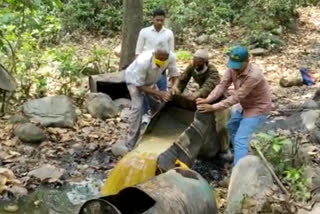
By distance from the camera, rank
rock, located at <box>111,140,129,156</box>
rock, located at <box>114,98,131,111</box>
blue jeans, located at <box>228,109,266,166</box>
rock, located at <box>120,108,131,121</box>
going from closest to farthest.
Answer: blue jeans, located at <box>228,109,266,166</box> → rock, located at <box>111,140,129,156</box> → rock, located at <box>120,108,131,121</box> → rock, located at <box>114,98,131,111</box>

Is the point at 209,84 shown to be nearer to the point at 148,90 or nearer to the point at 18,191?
the point at 148,90

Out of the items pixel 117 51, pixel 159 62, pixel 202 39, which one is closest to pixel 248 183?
pixel 159 62

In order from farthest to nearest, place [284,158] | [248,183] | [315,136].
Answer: [315,136], [284,158], [248,183]

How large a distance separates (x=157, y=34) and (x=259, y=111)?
2.80 m

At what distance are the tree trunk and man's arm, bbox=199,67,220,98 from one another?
346cm

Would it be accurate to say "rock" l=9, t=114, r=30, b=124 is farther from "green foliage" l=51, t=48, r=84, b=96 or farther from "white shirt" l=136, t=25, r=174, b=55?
"white shirt" l=136, t=25, r=174, b=55

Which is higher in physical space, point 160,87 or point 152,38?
point 152,38

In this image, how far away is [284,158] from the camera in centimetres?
590

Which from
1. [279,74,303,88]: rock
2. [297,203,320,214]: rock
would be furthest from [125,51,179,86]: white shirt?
[279,74,303,88]: rock

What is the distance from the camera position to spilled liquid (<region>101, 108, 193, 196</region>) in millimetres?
6293

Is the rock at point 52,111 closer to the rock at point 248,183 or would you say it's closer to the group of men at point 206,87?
the group of men at point 206,87

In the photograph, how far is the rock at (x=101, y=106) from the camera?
953 cm

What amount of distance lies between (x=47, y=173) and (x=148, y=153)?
5.49ft

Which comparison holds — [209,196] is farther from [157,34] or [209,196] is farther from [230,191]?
[157,34]
